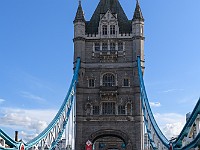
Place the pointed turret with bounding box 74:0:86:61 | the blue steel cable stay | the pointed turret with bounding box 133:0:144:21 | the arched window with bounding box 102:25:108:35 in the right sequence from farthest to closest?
1. the pointed turret with bounding box 133:0:144:21
2. the arched window with bounding box 102:25:108:35
3. the pointed turret with bounding box 74:0:86:61
4. the blue steel cable stay

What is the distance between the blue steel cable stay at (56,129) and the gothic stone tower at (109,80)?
3.24 ft

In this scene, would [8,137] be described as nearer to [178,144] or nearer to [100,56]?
[178,144]

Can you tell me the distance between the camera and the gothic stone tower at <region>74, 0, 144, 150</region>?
47.6 metres

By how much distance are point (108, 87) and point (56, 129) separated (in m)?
9.28

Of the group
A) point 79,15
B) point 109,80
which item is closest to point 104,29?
point 79,15

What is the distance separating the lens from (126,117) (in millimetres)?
47844

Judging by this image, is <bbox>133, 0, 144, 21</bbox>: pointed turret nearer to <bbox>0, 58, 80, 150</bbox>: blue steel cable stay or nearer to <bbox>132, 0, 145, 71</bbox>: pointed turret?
<bbox>132, 0, 145, 71</bbox>: pointed turret

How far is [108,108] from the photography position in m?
48.7

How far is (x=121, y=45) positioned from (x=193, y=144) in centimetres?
2871

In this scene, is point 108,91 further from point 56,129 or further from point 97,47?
point 56,129

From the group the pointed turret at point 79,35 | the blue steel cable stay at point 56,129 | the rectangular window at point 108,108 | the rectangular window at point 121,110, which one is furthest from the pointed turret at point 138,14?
the rectangular window at point 121,110

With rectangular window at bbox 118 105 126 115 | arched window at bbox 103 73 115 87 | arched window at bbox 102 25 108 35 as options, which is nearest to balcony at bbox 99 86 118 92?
arched window at bbox 103 73 115 87

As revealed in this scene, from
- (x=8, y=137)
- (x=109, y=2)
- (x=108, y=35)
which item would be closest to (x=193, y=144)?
(x=8, y=137)

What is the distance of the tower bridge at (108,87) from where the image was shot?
4725cm
